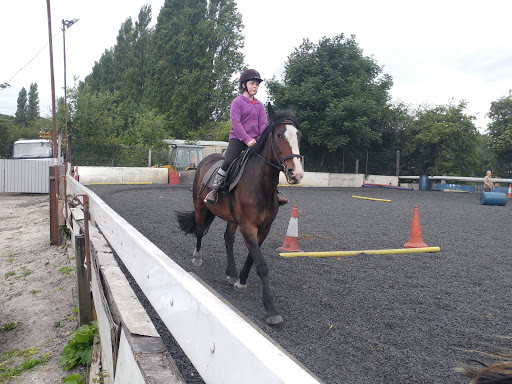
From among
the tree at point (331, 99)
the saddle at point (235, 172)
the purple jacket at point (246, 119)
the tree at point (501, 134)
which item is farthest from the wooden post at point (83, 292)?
the tree at point (501, 134)

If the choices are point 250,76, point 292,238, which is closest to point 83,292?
point 250,76

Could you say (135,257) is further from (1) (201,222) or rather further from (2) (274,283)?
(1) (201,222)

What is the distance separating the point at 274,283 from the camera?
513cm

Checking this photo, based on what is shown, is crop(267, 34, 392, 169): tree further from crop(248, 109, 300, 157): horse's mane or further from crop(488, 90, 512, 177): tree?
crop(248, 109, 300, 157): horse's mane

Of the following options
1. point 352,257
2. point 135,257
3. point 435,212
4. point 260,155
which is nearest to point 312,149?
point 435,212

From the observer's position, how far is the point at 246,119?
5156 millimetres

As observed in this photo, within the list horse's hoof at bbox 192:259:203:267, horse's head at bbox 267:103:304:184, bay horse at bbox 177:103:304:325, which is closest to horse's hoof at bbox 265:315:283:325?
bay horse at bbox 177:103:304:325

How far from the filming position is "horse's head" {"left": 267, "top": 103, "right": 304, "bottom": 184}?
4070mm

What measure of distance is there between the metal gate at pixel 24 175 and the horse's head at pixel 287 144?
70.5 ft

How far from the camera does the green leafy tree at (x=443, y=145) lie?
30.4 metres

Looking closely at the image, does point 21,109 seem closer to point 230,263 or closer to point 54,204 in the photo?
point 54,204

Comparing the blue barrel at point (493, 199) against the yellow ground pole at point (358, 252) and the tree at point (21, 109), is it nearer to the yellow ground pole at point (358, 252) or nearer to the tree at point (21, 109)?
the yellow ground pole at point (358, 252)

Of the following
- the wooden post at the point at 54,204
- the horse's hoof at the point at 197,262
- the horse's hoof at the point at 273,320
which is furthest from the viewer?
the wooden post at the point at 54,204

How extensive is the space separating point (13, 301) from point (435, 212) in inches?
484
